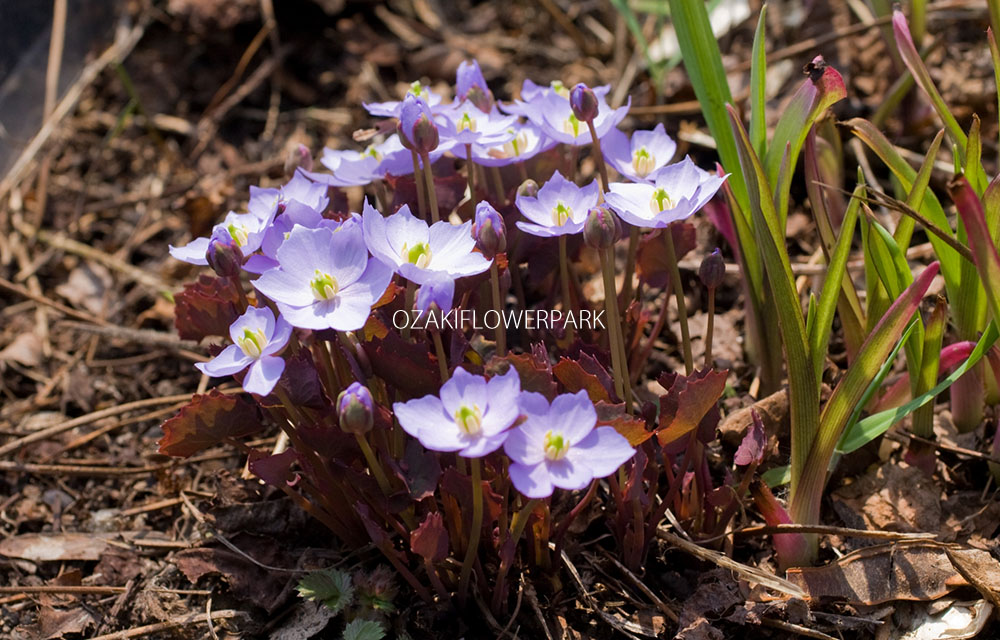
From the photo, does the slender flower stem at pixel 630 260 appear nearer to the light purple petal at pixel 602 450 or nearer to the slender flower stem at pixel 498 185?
the slender flower stem at pixel 498 185

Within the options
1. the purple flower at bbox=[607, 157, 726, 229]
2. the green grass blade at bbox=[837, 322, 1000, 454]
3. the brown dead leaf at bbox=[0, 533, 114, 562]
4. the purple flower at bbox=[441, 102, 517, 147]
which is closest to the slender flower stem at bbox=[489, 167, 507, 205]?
the purple flower at bbox=[441, 102, 517, 147]

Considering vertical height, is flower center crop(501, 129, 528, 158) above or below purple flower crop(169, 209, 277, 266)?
above

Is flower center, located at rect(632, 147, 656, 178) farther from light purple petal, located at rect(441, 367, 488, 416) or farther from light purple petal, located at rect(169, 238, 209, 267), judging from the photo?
light purple petal, located at rect(169, 238, 209, 267)

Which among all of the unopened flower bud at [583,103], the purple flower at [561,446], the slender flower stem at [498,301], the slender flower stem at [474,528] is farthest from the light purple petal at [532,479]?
the unopened flower bud at [583,103]

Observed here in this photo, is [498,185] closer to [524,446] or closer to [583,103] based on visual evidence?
[583,103]

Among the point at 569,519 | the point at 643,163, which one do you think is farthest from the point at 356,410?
the point at 643,163

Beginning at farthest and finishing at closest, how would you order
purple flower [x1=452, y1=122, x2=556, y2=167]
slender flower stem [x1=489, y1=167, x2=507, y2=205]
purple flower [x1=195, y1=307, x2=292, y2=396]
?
slender flower stem [x1=489, y1=167, x2=507, y2=205]
purple flower [x1=452, y1=122, x2=556, y2=167]
purple flower [x1=195, y1=307, x2=292, y2=396]
